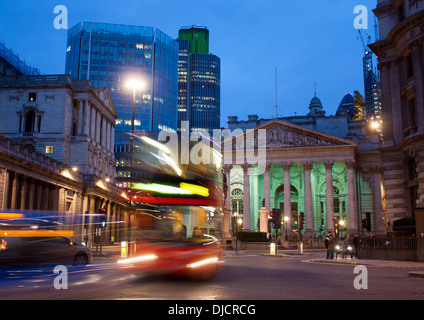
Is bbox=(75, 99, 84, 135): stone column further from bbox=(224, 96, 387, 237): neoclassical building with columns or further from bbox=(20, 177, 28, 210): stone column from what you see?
bbox=(20, 177, 28, 210): stone column

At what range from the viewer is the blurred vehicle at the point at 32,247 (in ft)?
62.8

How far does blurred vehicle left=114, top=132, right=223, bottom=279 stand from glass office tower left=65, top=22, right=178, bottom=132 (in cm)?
11725

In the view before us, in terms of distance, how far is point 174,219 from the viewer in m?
14.7

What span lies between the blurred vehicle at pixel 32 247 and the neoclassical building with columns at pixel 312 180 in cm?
4819

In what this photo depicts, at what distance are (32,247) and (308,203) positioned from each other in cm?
5585

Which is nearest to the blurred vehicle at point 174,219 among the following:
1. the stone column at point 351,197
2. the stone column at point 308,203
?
the stone column at point 308,203

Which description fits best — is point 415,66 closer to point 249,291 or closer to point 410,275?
point 410,275

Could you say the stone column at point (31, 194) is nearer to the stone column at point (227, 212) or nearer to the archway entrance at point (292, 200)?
the stone column at point (227, 212)

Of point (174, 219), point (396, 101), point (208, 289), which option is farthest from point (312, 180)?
point (208, 289)

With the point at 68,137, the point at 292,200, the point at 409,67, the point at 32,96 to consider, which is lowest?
the point at 292,200

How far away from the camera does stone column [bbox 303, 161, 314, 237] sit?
69619 mm

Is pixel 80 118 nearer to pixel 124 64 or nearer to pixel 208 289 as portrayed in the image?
pixel 208 289

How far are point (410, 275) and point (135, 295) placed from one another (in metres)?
12.9

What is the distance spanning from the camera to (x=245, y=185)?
74.0 metres
